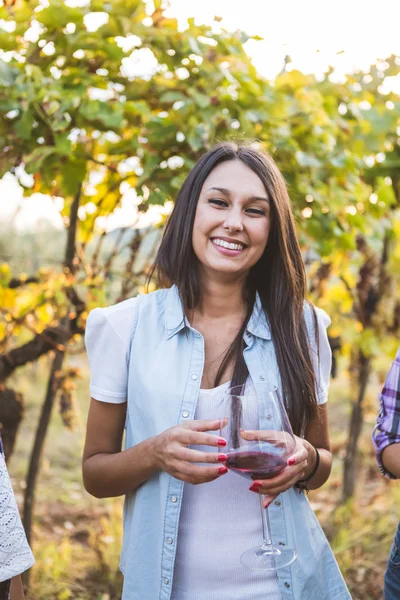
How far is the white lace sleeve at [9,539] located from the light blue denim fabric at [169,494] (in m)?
0.41

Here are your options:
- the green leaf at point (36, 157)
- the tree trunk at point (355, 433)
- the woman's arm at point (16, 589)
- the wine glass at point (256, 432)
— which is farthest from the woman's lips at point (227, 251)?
the tree trunk at point (355, 433)

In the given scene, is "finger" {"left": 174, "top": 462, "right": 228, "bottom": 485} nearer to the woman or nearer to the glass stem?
the woman

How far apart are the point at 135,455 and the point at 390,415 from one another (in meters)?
0.63

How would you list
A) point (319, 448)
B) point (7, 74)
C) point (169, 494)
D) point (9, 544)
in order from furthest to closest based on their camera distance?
point (7, 74), point (319, 448), point (169, 494), point (9, 544)

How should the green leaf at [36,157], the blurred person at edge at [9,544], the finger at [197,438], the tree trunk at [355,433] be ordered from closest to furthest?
the blurred person at edge at [9,544]
the finger at [197,438]
the green leaf at [36,157]
the tree trunk at [355,433]

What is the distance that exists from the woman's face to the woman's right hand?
44 centimetres

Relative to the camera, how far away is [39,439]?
3135 millimetres

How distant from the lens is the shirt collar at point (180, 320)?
1.79m

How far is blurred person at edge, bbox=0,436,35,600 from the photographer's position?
4.21 ft

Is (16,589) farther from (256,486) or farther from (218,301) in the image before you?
(218,301)

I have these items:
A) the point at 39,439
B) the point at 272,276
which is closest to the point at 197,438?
the point at 272,276

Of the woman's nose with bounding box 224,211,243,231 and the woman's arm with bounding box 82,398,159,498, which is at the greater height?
the woman's nose with bounding box 224,211,243,231

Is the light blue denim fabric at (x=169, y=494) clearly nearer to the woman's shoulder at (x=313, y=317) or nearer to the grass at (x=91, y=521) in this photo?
the woman's shoulder at (x=313, y=317)

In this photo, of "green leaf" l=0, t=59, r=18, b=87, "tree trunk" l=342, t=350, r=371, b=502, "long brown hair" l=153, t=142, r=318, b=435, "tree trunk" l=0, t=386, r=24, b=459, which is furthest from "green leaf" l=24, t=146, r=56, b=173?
"tree trunk" l=342, t=350, r=371, b=502
